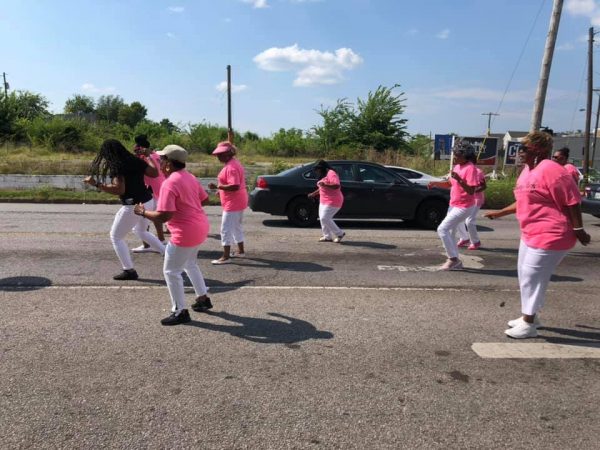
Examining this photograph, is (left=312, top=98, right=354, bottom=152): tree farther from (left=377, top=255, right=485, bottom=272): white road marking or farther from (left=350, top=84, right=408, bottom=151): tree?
(left=377, top=255, right=485, bottom=272): white road marking

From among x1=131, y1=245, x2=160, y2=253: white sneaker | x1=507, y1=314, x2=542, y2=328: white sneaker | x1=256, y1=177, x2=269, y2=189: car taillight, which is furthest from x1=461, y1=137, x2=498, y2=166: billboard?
x1=507, y1=314, x2=542, y2=328: white sneaker

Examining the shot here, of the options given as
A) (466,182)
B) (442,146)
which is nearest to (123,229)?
(466,182)

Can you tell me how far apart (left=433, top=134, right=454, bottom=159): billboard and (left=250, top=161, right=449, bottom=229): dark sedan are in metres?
14.1

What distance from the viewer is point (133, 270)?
6.30 m

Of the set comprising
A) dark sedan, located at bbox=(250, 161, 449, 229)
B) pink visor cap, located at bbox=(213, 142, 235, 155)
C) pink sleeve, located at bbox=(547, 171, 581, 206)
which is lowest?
dark sedan, located at bbox=(250, 161, 449, 229)

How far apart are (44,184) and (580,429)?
1938cm

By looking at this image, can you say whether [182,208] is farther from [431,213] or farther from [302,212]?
[431,213]

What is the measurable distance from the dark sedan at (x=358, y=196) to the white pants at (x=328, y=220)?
1947mm

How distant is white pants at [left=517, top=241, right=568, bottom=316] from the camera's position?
4.23 meters

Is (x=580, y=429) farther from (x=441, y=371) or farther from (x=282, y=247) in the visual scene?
(x=282, y=247)

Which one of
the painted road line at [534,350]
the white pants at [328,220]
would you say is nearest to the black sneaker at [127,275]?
the white pants at [328,220]

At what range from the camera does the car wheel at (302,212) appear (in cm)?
1112

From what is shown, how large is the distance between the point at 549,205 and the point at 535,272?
592 millimetres

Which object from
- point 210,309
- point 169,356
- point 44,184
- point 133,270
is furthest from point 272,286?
point 44,184
